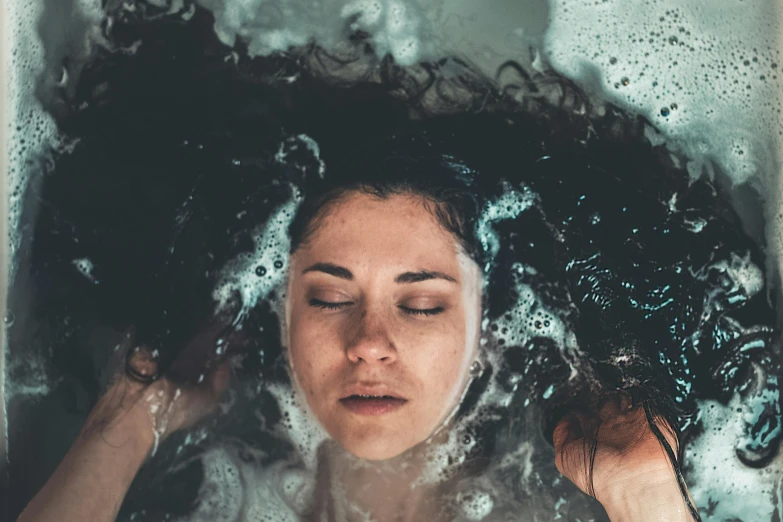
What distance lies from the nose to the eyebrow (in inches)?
2.9

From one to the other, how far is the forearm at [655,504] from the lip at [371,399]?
43 cm

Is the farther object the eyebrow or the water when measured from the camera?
the water

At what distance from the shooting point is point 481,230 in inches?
57.5

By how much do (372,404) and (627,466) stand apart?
461mm

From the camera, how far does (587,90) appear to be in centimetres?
152

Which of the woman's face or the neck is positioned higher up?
the woman's face

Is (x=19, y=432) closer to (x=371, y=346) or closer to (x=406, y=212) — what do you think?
(x=371, y=346)

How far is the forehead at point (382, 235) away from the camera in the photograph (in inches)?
50.1

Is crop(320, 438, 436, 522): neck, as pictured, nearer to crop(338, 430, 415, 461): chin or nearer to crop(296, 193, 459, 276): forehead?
crop(338, 430, 415, 461): chin

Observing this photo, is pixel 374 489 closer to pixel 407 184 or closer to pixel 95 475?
pixel 95 475

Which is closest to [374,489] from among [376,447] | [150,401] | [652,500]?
[376,447]

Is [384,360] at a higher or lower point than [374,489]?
higher

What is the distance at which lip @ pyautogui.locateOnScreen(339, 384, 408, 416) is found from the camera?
1.25 metres

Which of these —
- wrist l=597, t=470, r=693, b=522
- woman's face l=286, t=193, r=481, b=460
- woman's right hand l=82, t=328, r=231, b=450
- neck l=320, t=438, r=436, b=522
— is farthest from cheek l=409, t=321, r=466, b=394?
woman's right hand l=82, t=328, r=231, b=450
